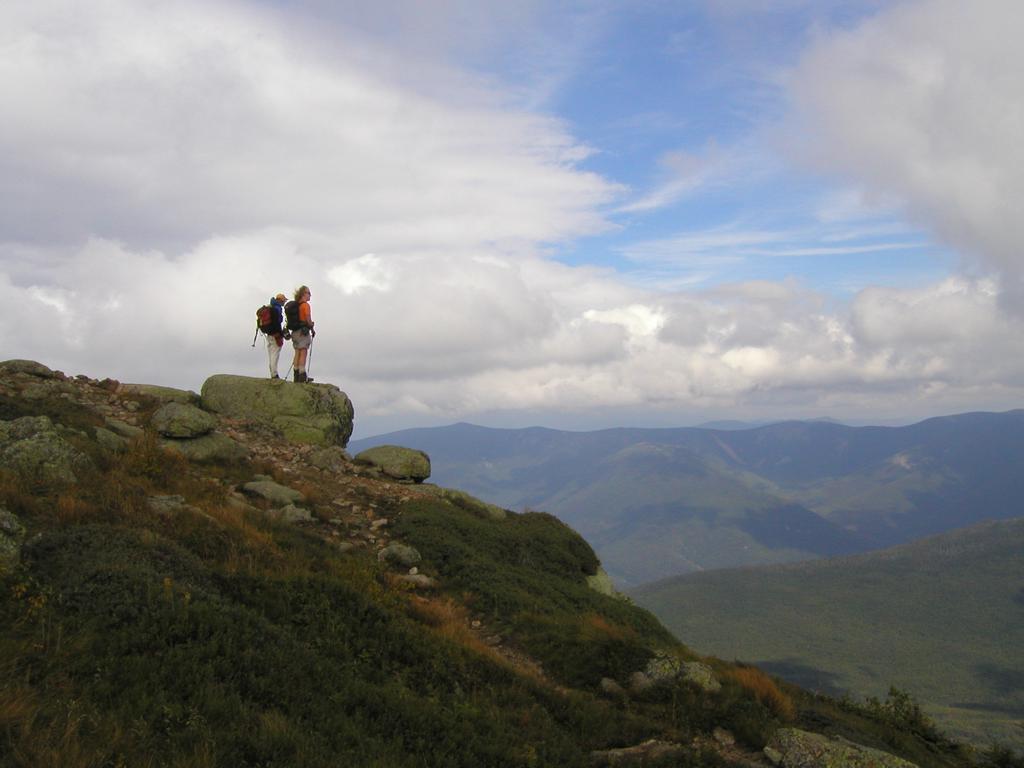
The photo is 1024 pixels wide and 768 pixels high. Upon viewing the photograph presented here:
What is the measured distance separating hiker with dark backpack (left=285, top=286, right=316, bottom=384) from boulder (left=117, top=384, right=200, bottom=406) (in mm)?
4760

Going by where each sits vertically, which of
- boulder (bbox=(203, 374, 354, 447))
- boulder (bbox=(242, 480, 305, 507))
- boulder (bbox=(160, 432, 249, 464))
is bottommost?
boulder (bbox=(242, 480, 305, 507))

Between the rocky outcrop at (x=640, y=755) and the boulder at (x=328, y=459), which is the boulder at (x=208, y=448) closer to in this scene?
the boulder at (x=328, y=459)

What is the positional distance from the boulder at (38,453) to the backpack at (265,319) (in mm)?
12575

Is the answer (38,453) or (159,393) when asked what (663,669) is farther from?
(159,393)

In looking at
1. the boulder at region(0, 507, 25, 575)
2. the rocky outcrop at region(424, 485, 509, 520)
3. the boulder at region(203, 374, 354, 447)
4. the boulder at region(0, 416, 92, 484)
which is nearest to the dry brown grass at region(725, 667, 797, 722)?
the boulder at region(0, 507, 25, 575)

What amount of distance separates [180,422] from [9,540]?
1184 centimetres

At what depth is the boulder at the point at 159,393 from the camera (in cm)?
2406

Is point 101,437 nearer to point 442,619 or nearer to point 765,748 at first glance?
point 442,619

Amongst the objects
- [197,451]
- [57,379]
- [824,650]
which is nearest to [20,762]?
[197,451]

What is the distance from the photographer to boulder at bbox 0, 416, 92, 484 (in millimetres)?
12562

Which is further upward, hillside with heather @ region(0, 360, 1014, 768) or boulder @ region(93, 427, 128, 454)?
boulder @ region(93, 427, 128, 454)

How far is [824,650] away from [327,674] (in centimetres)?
20754

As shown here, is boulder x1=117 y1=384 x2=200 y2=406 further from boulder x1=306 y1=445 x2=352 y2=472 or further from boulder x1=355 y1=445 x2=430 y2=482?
boulder x1=355 y1=445 x2=430 y2=482

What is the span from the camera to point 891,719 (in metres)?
15.0
